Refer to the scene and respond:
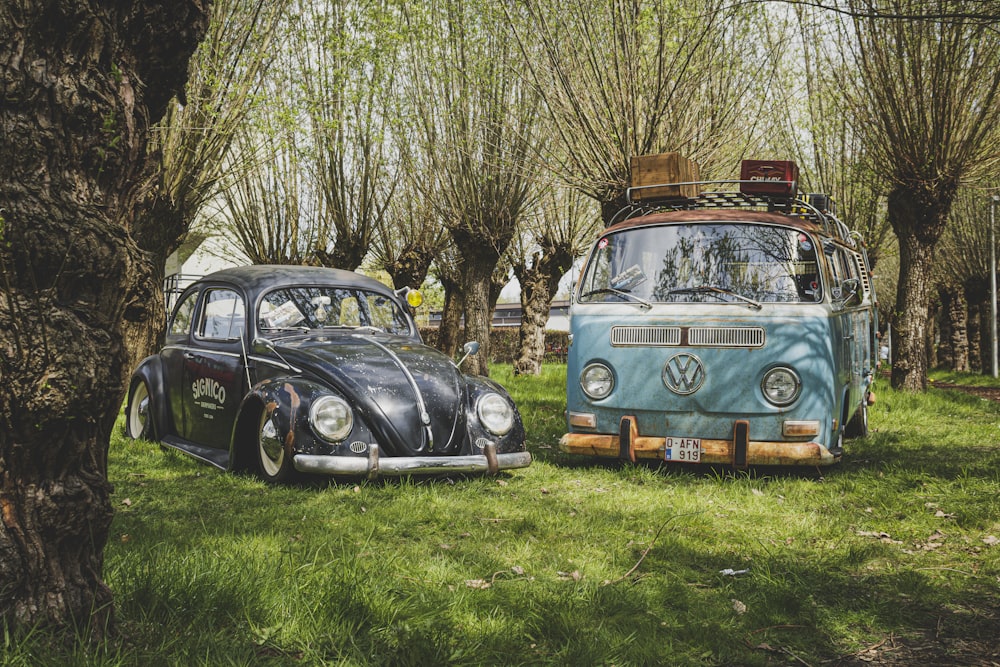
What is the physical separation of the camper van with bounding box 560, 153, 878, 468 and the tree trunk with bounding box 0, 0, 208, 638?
5.00 meters

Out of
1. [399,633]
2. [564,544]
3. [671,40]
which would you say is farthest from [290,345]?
[671,40]

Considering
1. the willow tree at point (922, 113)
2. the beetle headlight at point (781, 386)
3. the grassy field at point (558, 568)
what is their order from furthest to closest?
the willow tree at point (922, 113) < the beetle headlight at point (781, 386) < the grassy field at point (558, 568)

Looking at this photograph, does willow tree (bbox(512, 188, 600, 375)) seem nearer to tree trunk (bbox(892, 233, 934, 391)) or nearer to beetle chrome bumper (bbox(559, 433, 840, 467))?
tree trunk (bbox(892, 233, 934, 391))

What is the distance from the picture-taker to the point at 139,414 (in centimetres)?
893

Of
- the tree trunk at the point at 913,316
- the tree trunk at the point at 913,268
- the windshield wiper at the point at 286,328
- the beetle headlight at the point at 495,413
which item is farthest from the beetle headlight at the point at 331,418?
the tree trunk at the point at 913,316

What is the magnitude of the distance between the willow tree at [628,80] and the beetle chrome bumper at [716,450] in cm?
552

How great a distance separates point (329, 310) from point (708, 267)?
3.33 meters

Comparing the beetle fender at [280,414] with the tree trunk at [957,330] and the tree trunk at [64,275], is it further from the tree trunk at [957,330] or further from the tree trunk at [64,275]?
the tree trunk at [957,330]

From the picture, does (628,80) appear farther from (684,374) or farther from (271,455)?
(271,455)

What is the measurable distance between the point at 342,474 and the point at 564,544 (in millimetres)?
1946

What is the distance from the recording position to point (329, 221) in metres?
18.0

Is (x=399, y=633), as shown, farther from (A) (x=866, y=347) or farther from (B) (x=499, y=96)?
(B) (x=499, y=96)

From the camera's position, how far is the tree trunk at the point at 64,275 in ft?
9.01

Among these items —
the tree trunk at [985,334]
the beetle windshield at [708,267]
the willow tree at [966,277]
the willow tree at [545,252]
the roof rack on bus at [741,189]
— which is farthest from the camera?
the tree trunk at [985,334]
